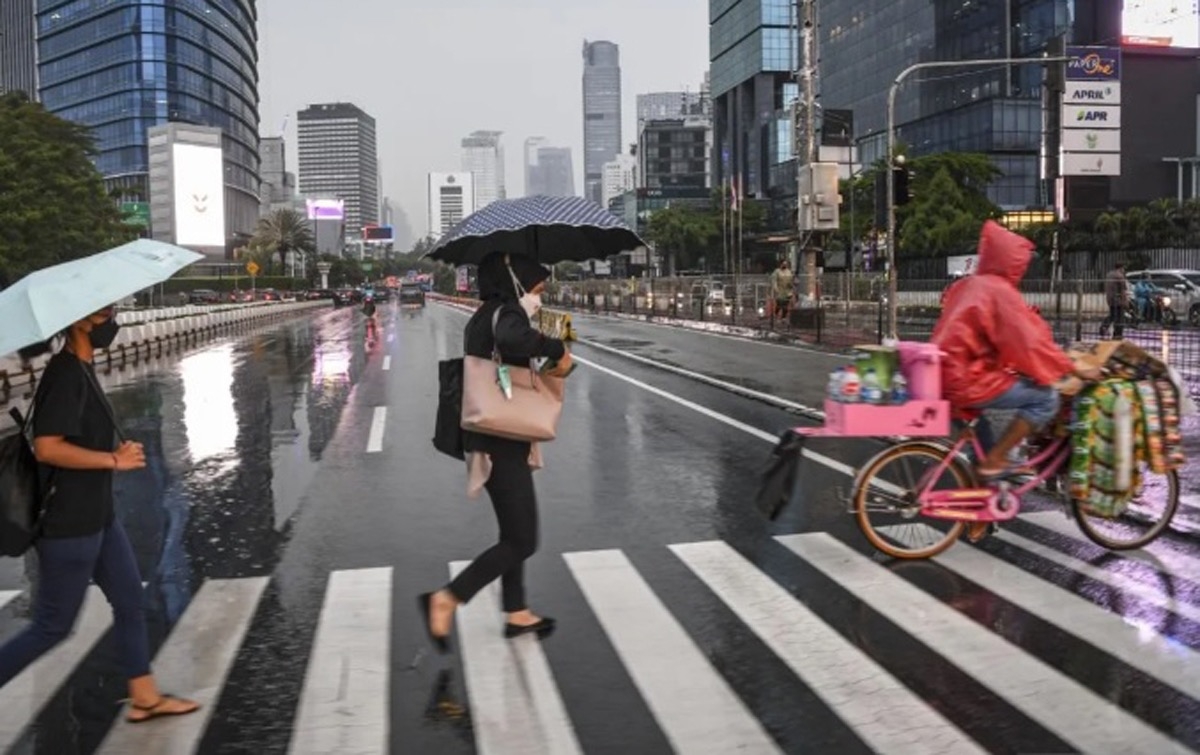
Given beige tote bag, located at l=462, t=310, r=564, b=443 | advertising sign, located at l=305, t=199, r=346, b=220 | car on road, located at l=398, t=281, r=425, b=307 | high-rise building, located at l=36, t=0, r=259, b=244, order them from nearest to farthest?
beige tote bag, located at l=462, t=310, r=564, b=443 → car on road, located at l=398, t=281, r=425, b=307 → high-rise building, located at l=36, t=0, r=259, b=244 → advertising sign, located at l=305, t=199, r=346, b=220

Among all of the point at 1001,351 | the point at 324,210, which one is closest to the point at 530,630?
the point at 1001,351

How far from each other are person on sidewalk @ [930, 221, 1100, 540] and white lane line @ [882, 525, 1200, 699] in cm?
58

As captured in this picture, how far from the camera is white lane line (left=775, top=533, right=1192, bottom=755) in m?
4.16

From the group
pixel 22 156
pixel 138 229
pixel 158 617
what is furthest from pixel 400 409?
pixel 138 229

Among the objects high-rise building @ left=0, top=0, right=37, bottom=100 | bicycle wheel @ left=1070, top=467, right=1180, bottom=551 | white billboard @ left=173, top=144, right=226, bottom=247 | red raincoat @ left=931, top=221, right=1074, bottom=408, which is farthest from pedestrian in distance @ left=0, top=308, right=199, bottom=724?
high-rise building @ left=0, top=0, right=37, bottom=100

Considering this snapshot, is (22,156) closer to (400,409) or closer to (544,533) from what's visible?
(400,409)

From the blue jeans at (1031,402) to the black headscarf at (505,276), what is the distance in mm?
2920

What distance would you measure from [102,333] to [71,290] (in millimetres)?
332

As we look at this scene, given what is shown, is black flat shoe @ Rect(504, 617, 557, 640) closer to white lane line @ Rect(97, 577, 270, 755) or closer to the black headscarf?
white lane line @ Rect(97, 577, 270, 755)

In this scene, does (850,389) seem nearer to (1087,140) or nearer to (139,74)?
(1087,140)

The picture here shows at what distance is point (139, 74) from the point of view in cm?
12388

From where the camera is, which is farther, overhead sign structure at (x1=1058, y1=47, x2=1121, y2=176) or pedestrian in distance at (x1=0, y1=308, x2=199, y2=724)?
overhead sign structure at (x1=1058, y1=47, x2=1121, y2=176)

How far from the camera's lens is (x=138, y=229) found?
55.6 metres

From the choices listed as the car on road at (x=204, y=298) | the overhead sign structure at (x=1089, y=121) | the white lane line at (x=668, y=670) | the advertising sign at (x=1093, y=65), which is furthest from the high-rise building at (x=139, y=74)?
the white lane line at (x=668, y=670)
